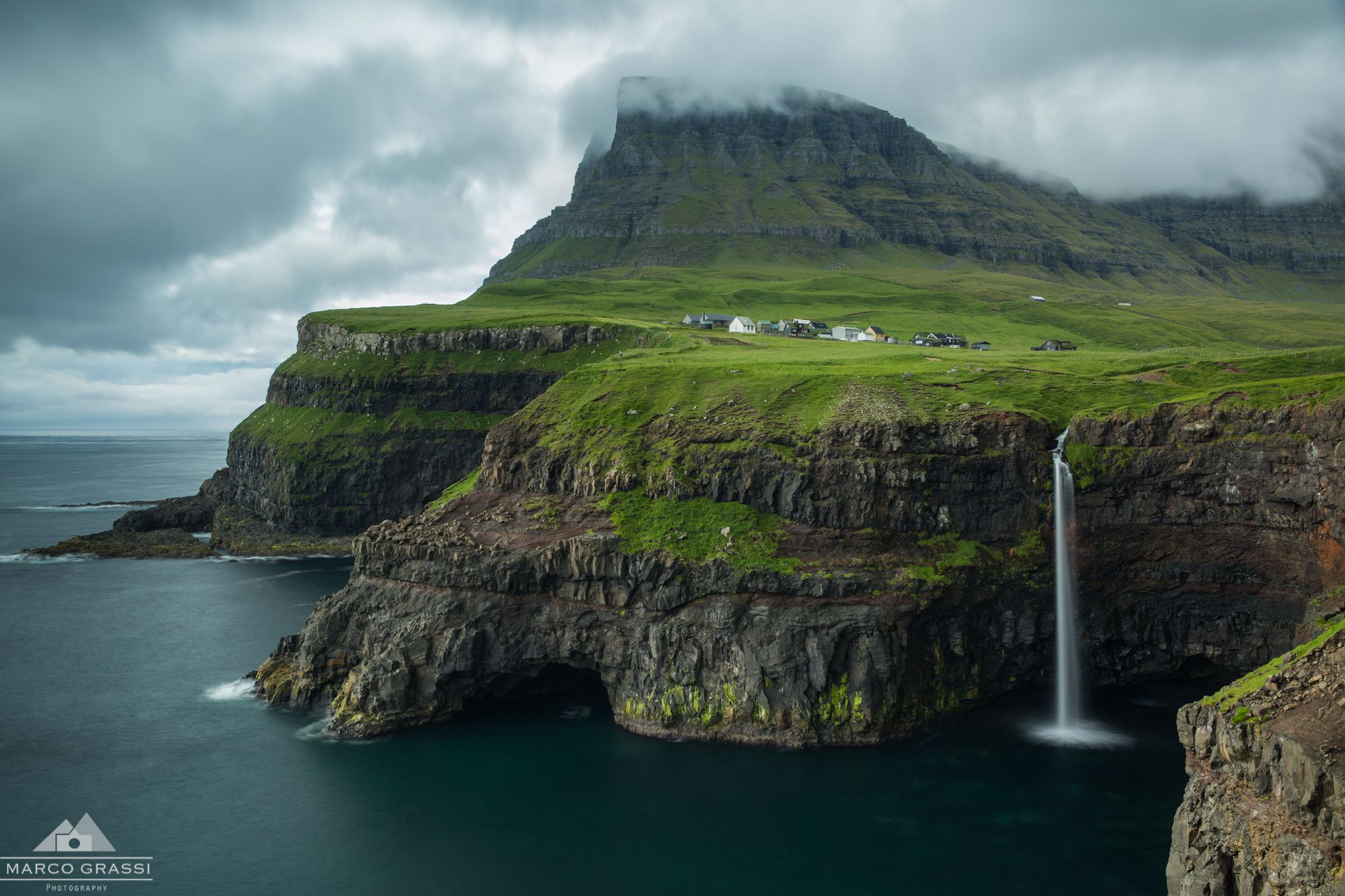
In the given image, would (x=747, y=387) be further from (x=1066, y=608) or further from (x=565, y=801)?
(x=565, y=801)

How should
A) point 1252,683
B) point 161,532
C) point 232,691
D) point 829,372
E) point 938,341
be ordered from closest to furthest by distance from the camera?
point 1252,683
point 232,691
point 829,372
point 938,341
point 161,532

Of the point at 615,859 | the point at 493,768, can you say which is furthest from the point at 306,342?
the point at 615,859

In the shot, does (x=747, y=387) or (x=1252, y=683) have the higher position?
(x=747, y=387)

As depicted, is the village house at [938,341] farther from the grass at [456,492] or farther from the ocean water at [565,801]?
the grass at [456,492]

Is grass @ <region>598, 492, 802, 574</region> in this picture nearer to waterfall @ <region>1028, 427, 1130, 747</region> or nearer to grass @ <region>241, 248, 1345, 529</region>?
grass @ <region>241, 248, 1345, 529</region>

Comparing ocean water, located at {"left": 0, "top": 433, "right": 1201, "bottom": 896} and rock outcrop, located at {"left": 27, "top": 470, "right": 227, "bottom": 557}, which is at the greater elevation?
rock outcrop, located at {"left": 27, "top": 470, "right": 227, "bottom": 557}

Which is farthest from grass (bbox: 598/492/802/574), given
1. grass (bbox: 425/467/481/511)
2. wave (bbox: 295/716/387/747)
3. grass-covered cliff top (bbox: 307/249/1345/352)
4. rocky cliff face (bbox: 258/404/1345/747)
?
grass-covered cliff top (bbox: 307/249/1345/352)

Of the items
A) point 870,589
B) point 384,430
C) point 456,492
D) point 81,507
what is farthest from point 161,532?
point 870,589
